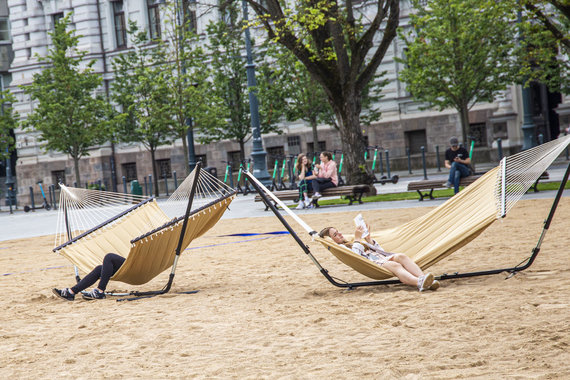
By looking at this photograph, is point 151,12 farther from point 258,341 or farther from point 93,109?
point 258,341

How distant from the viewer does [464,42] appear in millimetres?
26703

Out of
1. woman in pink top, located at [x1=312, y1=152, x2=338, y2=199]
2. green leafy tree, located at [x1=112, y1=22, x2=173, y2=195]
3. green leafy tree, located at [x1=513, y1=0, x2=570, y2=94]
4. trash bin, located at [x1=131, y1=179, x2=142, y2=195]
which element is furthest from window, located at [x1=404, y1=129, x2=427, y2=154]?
woman in pink top, located at [x1=312, y1=152, x2=338, y2=199]

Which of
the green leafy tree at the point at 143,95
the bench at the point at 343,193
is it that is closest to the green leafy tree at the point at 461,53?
the bench at the point at 343,193

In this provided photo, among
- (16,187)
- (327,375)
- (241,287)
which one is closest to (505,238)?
(241,287)

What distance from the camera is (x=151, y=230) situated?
7.78 metres

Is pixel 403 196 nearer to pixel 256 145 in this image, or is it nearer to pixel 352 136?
pixel 352 136

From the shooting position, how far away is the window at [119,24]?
38.2 m

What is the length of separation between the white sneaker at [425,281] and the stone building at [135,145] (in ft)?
79.5

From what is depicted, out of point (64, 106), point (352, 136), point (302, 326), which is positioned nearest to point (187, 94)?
point (64, 106)

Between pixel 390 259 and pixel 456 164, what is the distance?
33.2ft

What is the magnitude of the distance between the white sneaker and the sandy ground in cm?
12

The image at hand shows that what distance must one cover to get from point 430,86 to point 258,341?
23000 millimetres

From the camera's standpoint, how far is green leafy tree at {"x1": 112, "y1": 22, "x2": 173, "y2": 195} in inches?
1229

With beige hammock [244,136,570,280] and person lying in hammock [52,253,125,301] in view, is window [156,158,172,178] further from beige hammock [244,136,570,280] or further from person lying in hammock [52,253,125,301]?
beige hammock [244,136,570,280]
